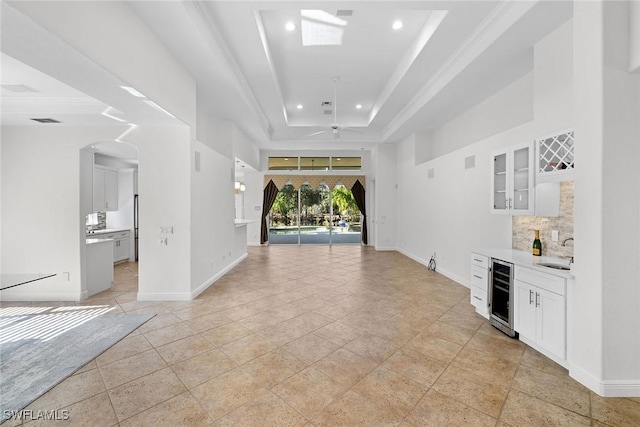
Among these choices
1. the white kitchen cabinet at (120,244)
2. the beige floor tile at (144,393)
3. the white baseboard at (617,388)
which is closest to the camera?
the beige floor tile at (144,393)

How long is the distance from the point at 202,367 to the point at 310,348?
1041mm

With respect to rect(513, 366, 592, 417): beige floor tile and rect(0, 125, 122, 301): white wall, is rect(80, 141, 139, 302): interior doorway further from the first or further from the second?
rect(513, 366, 592, 417): beige floor tile

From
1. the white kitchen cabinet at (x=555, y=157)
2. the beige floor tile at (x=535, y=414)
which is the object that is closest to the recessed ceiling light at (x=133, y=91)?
the beige floor tile at (x=535, y=414)

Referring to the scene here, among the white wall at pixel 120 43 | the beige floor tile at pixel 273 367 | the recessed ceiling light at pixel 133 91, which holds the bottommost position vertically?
the beige floor tile at pixel 273 367

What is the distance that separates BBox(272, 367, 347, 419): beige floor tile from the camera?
2.01m

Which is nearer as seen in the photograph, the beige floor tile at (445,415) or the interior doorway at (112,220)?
the beige floor tile at (445,415)

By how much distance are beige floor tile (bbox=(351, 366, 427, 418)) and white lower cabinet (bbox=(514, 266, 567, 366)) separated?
4.52 ft

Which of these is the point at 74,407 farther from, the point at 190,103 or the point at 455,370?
the point at 190,103

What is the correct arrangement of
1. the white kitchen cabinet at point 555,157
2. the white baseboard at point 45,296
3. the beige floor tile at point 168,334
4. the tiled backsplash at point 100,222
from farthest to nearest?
the tiled backsplash at point 100,222, the white baseboard at point 45,296, the beige floor tile at point 168,334, the white kitchen cabinet at point 555,157

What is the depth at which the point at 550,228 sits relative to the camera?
3.35 metres

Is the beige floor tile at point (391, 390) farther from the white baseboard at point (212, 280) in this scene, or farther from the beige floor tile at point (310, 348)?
the white baseboard at point (212, 280)

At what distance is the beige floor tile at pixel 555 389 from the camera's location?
79.9 inches

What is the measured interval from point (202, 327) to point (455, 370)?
2.82m

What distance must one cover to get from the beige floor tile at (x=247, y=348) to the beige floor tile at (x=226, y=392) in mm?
237
